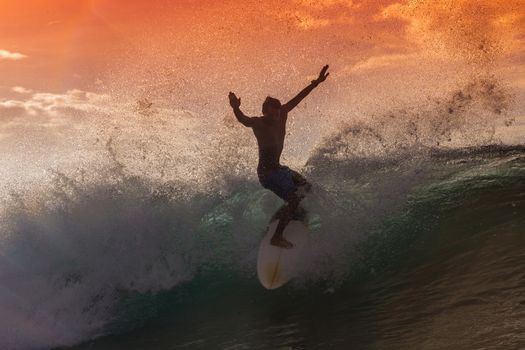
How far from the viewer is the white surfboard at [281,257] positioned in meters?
7.63

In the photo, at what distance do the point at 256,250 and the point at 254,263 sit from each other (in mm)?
313

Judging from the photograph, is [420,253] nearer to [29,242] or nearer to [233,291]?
[233,291]

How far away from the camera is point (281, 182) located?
749cm

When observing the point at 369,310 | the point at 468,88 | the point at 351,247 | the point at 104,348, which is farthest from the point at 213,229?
the point at 468,88

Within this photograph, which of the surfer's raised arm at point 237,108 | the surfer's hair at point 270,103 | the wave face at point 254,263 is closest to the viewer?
the wave face at point 254,263

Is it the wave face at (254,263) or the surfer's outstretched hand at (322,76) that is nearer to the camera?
the wave face at (254,263)

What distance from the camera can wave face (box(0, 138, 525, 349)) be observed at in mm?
5570

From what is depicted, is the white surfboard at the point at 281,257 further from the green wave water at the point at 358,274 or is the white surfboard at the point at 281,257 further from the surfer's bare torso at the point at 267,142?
the surfer's bare torso at the point at 267,142

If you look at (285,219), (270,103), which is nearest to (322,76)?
(270,103)

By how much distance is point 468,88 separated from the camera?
530 inches

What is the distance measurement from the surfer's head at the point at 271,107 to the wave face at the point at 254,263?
1.49m

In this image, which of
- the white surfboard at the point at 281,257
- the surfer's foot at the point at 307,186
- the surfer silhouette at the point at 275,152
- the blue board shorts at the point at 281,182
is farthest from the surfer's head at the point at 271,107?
the white surfboard at the point at 281,257

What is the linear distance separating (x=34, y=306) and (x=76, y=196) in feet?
8.11

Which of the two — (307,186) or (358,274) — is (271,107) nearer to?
(307,186)
